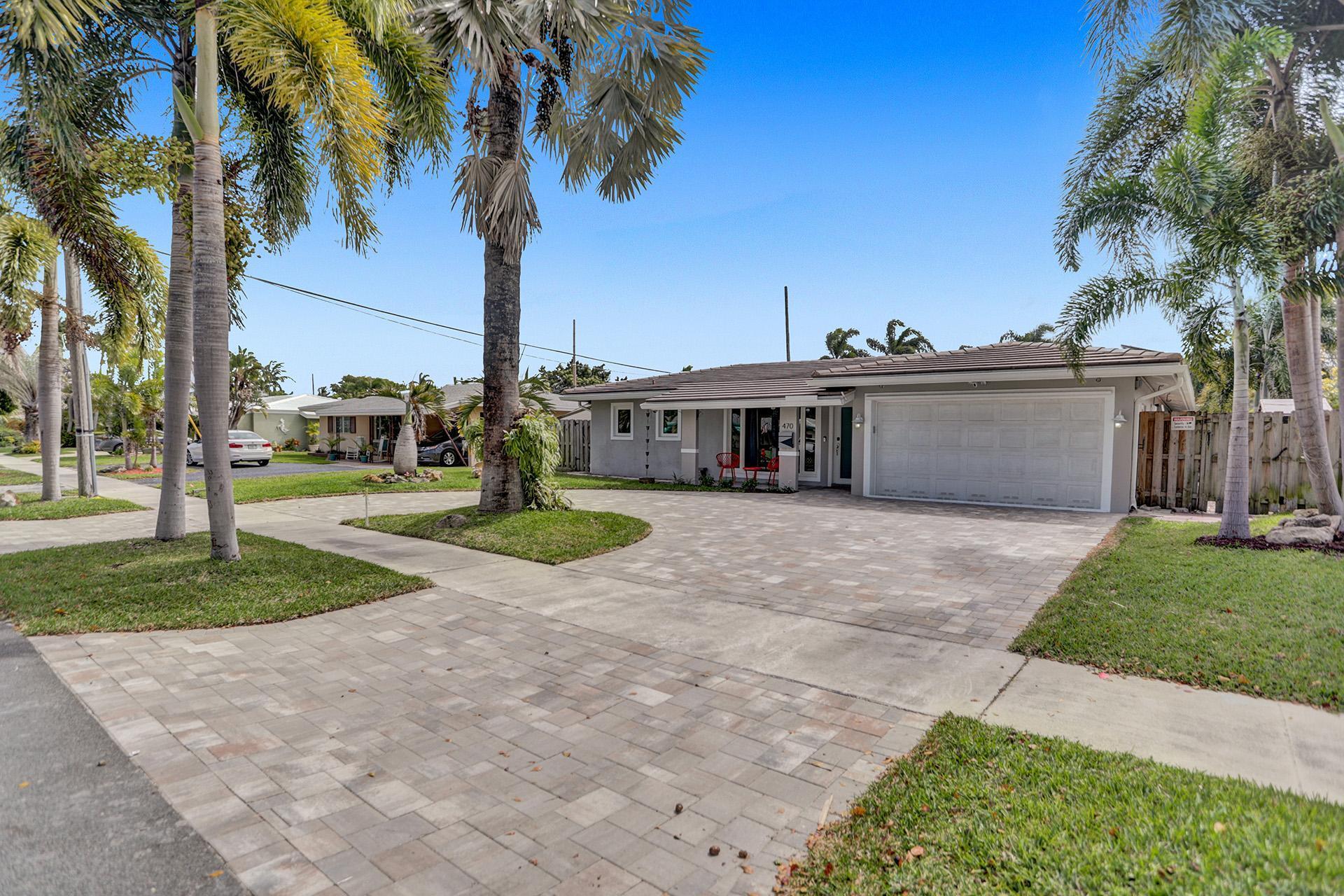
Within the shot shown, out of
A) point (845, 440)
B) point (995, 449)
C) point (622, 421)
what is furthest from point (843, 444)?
point (622, 421)

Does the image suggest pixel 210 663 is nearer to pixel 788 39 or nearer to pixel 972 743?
pixel 972 743

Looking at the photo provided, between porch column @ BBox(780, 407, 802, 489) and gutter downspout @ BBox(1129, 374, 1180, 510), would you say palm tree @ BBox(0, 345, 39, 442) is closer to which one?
porch column @ BBox(780, 407, 802, 489)

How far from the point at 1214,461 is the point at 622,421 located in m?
Answer: 14.4

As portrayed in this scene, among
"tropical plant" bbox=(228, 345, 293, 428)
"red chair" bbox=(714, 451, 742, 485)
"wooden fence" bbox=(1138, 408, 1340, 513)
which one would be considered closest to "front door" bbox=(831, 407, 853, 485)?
"red chair" bbox=(714, 451, 742, 485)

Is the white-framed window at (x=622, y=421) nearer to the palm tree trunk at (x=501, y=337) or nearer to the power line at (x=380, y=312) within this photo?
the power line at (x=380, y=312)

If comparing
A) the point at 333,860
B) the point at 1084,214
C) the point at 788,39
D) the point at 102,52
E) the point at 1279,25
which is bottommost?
the point at 333,860

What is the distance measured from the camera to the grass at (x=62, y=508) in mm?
11672

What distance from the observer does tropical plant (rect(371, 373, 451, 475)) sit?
744 inches

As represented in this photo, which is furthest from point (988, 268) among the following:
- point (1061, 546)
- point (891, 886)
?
point (891, 886)

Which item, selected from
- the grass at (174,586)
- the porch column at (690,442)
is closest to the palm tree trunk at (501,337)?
the grass at (174,586)

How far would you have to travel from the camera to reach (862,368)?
1511 centimetres

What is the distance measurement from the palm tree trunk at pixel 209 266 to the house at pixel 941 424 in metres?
11.7

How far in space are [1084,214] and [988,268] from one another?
9991 mm

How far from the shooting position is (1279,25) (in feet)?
29.1
